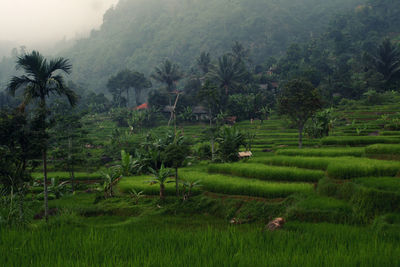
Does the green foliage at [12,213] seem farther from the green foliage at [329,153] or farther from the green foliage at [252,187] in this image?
the green foliage at [329,153]

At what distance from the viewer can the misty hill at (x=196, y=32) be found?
86.5m

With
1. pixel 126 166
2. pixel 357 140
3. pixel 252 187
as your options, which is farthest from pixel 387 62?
pixel 252 187

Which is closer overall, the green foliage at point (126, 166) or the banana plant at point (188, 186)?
the banana plant at point (188, 186)

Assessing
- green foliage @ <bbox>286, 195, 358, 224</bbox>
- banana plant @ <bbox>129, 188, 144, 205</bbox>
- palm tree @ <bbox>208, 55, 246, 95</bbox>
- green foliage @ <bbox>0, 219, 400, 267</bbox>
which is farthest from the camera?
palm tree @ <bbox>208, 55, 246, 95</bbox>

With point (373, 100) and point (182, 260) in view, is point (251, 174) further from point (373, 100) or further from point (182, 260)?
point (373, 100)

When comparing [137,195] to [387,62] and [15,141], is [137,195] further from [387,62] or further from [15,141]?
[387,62]

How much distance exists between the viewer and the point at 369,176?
27.6ft

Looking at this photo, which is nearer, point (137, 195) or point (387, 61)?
point (137, 195)

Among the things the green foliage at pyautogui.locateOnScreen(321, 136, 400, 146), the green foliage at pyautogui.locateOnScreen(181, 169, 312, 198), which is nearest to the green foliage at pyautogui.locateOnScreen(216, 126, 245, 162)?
the green foliage at pyautogui.locateOnScreen(181, 169, 312, 198)

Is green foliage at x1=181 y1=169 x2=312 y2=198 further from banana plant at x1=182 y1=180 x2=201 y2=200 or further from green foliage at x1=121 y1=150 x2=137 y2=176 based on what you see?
green foliage at x1=121 y1=150 x2=137 y2=176

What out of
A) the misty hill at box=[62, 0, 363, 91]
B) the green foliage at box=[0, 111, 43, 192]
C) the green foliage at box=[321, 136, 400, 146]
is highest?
the misty hill at box=[62, 0, 363, 91]

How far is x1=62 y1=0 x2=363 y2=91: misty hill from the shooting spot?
86.5 meters

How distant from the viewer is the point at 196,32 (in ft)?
320

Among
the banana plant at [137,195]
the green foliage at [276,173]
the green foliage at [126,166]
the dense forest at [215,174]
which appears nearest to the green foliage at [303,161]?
the dense forest at [215,174]
